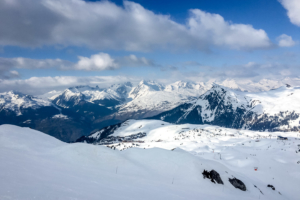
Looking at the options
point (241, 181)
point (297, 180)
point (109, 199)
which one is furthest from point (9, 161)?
point (297, 180)

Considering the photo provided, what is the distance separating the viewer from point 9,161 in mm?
12859

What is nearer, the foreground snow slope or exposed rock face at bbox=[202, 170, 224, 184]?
the foreground snow slope

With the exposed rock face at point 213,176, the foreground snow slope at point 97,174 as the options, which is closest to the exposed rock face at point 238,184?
Result: the foreground snow slope at point 97,174

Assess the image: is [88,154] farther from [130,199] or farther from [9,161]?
[130,199]

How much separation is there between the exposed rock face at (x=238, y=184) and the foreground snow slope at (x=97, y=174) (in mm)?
604

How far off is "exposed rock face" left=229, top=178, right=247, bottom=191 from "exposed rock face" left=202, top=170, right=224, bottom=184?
2.47m

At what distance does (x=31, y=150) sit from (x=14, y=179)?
10.1m

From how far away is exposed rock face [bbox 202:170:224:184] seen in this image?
2066cm

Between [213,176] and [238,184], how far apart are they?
15.5 feet

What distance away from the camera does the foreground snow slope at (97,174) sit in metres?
9.45

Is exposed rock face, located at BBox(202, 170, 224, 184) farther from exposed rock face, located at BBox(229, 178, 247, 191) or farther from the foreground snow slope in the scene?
exposed rock face, located at BBox(229, 178, 247, 191)

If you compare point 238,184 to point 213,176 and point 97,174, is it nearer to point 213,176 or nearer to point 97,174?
point 213,176

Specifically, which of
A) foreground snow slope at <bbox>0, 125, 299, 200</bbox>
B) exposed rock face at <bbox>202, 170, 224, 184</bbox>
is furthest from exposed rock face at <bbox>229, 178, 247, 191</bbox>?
exposed rock face at <bbox>202, 170, 224, 184</bbox>

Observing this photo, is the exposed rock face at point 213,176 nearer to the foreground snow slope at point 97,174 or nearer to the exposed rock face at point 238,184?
the foreground snow slope at point 97,174
